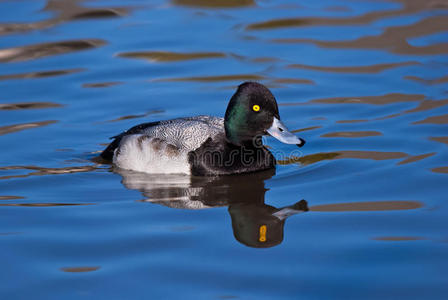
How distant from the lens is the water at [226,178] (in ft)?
17.9

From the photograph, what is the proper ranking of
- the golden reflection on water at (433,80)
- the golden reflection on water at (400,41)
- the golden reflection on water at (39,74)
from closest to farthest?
the golden reflection on water at (433,80)
the golden reflection on water at (39,74)
the golden reflection on water at (400,41)

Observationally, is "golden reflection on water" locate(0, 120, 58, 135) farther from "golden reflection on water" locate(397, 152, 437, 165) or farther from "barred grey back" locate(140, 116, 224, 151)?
"golden reflection on water" locate(397, 152, 437, 165)

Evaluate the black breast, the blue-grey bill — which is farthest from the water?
the blue-grey bill

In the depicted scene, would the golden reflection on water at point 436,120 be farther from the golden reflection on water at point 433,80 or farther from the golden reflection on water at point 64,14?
the golden reflection on water at point 64,14

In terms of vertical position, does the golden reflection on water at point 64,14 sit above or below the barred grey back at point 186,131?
above

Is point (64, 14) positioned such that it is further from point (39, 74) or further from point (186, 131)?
point (186, 131)

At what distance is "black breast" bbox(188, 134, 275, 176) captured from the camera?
25.9 ft

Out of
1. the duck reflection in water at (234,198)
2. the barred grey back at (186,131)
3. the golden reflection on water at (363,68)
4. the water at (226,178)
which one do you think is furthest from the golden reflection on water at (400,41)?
the duck reflection in water at (234,198)

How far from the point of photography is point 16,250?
5.99 metres

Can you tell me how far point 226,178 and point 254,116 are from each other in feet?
2.52

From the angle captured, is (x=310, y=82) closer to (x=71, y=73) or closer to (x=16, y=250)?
(x=71, y=73)

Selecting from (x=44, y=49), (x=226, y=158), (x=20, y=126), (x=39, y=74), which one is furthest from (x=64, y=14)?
(x=226, y=158)

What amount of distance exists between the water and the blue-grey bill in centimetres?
40

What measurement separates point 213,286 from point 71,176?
10.6 ft
